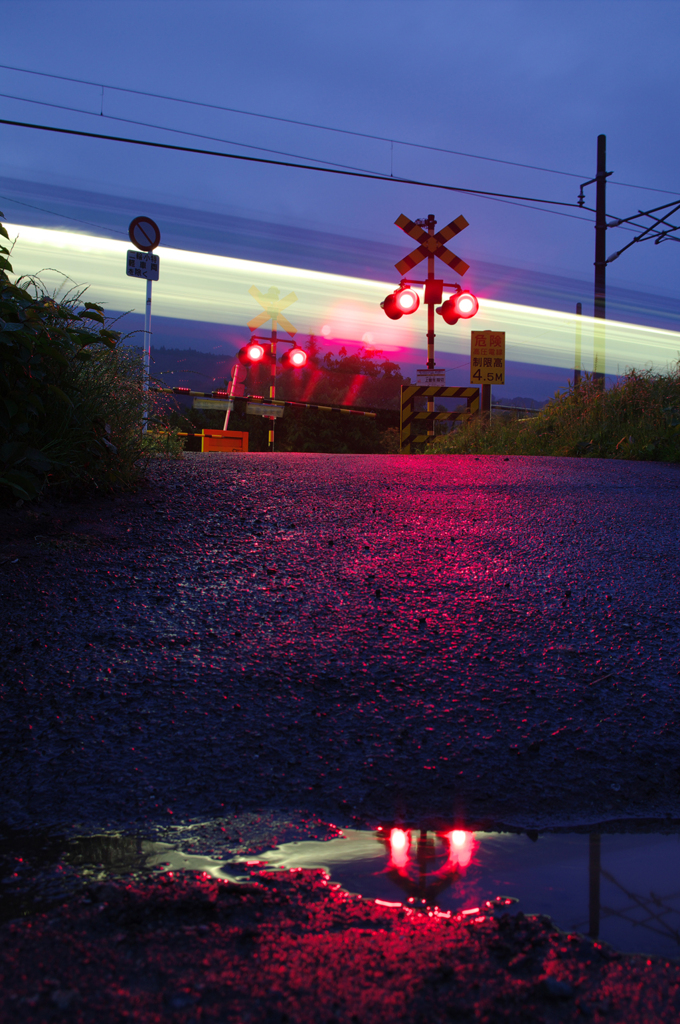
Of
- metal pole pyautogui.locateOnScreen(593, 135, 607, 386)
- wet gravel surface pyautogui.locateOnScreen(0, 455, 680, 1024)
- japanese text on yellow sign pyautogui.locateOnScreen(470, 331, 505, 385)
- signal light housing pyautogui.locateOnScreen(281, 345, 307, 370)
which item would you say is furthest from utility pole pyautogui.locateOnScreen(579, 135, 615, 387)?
wet gravel surface pyautogui.locateOnScreen(0, 455, 680, 1024)

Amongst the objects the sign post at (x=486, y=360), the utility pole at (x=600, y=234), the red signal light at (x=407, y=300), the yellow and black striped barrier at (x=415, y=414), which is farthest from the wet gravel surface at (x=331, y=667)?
the utility pole at (x=600, y=234)

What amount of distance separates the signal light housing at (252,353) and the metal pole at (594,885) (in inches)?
788

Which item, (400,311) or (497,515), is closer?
(497,515)

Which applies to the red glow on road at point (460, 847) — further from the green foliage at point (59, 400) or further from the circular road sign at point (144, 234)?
the circular road sign at point (144, 234)

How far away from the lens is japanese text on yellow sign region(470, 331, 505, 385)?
13374 millimetres

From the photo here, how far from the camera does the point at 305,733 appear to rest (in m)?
1.92

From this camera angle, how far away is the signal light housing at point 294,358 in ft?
69.4

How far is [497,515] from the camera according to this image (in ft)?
13.8

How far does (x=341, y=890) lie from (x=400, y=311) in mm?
13115

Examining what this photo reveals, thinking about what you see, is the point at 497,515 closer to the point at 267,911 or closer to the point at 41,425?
the point at 41,425

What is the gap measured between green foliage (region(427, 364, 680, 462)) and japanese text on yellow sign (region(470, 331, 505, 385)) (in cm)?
228

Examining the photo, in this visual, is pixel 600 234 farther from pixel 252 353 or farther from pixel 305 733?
pixel 305 733

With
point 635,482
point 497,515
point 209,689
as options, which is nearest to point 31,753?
point 209,689

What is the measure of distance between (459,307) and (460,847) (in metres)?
13.2
